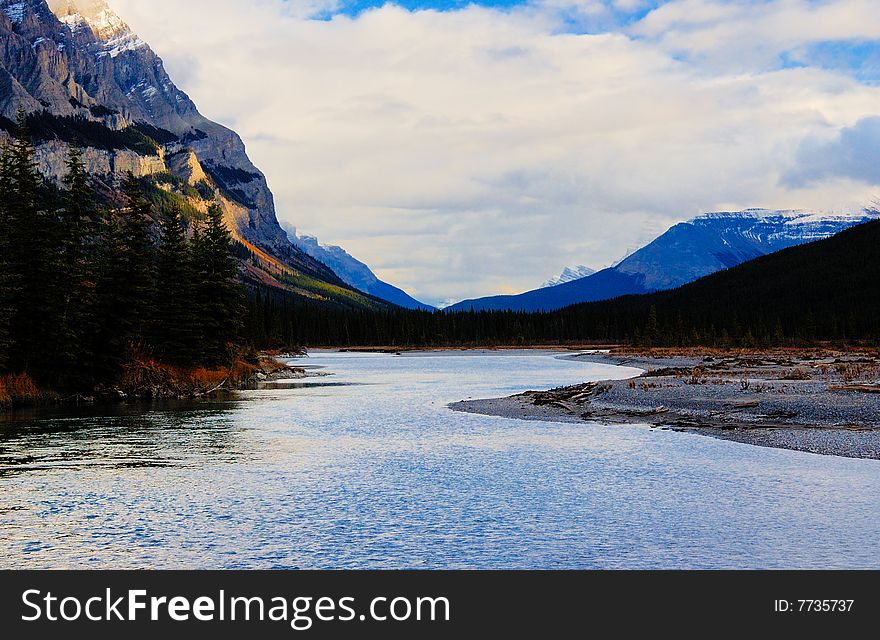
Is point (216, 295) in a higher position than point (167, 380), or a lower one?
higher

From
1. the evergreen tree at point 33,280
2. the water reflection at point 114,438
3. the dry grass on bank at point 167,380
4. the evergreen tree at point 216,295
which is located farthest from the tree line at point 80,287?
the water reflection at point 114,438

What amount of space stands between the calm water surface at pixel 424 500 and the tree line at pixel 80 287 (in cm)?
A: 1448

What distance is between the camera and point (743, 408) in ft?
137

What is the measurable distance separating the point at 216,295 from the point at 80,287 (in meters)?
21.0

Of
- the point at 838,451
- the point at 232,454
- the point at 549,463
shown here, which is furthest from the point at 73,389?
the point at 838,451

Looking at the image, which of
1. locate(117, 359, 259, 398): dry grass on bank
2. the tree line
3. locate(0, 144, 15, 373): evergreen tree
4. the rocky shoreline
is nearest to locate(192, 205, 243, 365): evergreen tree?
locate(117, 359, 259, 398): dry grass on bank

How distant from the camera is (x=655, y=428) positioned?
3844cm

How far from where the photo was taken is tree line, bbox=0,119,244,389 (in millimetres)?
51906

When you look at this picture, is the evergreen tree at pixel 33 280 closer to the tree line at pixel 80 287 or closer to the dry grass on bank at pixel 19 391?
the tree line at pixel 80 287

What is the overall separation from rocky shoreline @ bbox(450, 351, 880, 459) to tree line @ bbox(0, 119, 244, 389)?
27.1 m

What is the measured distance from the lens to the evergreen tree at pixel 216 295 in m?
72.4

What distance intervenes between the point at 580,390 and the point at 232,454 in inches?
1158

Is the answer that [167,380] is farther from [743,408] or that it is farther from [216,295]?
[743,408]

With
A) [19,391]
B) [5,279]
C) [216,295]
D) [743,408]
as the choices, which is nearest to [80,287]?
[5,279]
